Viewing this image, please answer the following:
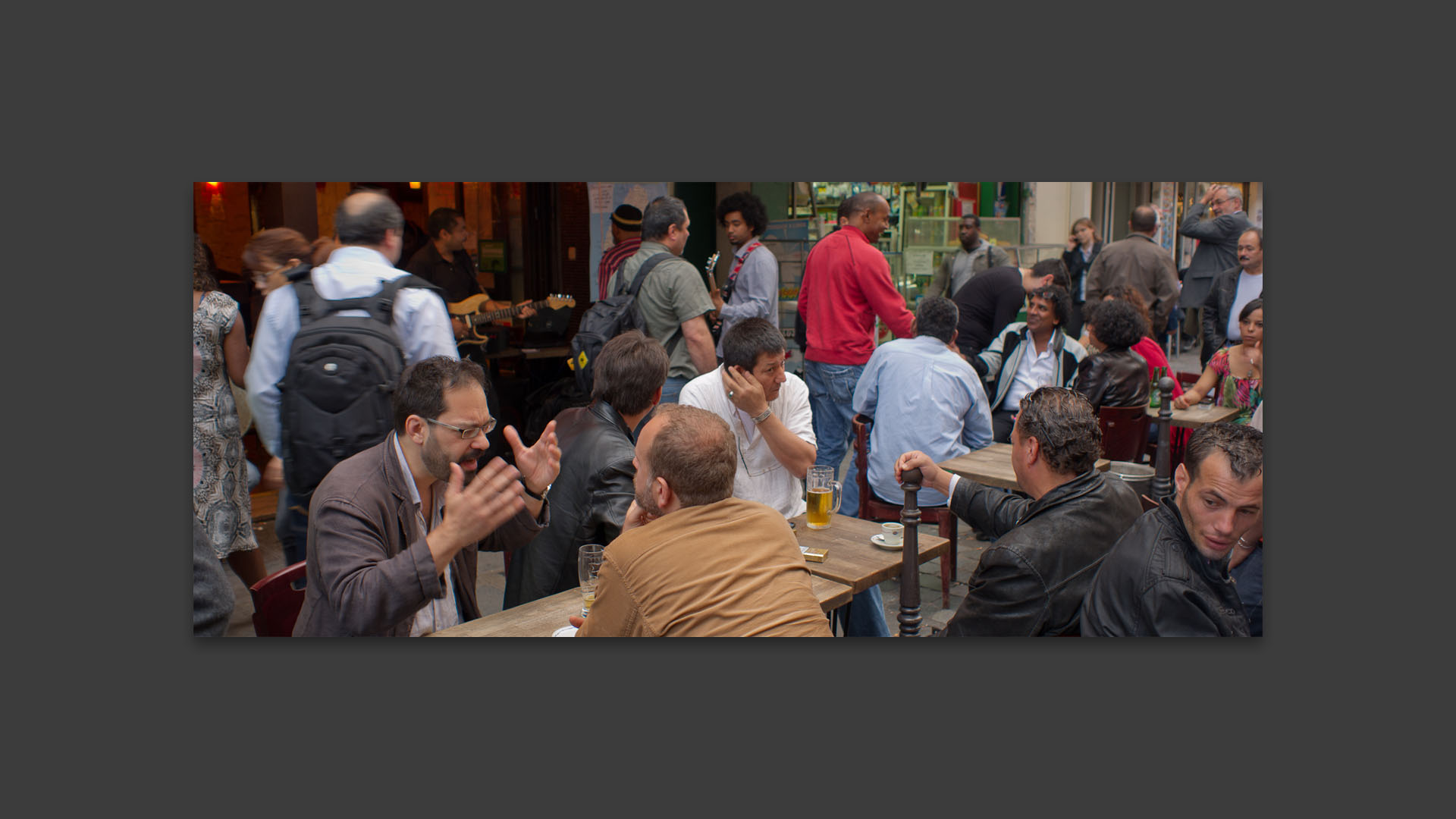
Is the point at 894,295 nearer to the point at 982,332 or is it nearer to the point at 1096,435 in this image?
the point at 982,332

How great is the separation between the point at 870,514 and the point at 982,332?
204 centimetres

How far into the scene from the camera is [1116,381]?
201 inches

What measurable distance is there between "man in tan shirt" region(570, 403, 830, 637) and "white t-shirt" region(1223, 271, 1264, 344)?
3834 mm

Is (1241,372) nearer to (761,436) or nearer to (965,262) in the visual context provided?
(965,262)

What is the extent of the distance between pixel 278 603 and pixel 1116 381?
3.99 metres

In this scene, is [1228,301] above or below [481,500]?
above

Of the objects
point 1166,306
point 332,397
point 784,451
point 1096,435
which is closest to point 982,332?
point 1166,306

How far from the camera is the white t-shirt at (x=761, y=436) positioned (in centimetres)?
391

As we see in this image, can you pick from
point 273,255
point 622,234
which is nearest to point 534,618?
point 273,255

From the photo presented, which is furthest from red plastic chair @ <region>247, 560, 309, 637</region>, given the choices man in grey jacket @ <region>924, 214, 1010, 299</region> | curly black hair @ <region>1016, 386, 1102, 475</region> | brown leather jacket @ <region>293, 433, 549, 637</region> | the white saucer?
man in grey jacket @ <region>924, 214, 1010, 299</region>

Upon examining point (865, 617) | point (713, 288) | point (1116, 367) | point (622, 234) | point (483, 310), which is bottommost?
point (865, 617)

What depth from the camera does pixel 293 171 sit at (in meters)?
2.43

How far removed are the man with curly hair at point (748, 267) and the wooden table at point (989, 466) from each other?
133 cm

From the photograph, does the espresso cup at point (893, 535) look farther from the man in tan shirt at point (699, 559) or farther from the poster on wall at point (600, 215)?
the poster on wall at point (600, 215)
